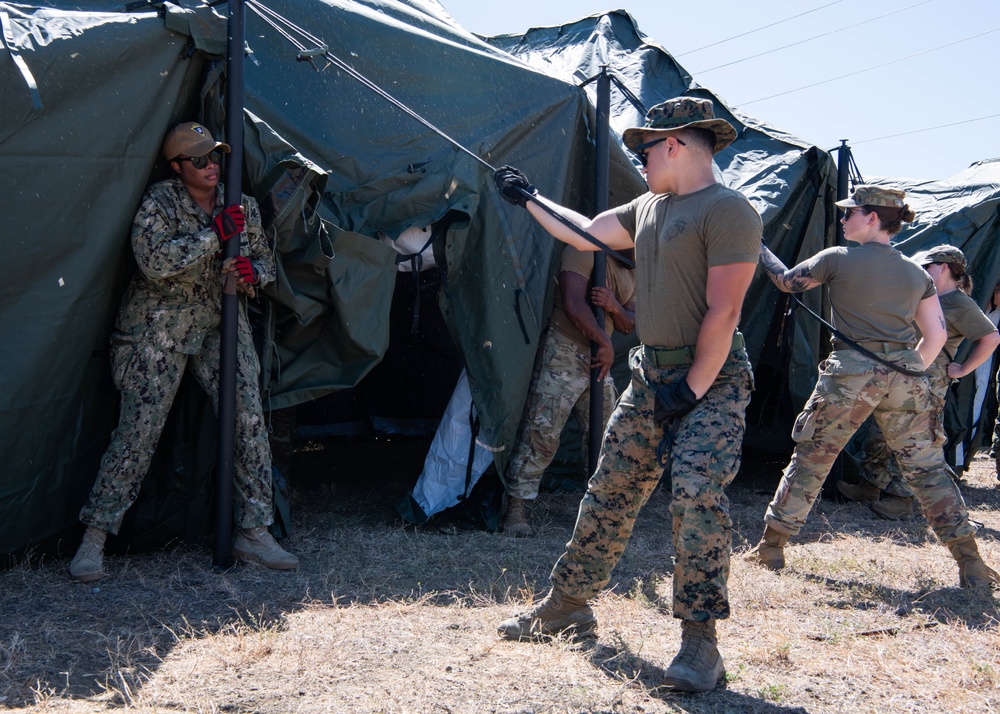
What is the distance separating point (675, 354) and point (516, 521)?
237 cm

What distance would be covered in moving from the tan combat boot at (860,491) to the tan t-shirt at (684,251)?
159 inches

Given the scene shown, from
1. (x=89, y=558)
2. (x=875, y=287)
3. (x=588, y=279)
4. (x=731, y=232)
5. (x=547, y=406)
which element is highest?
(x=731, y=232)

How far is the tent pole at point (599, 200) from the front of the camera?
533 cm

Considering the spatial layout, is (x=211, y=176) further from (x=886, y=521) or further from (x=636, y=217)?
(x=886, y=521)

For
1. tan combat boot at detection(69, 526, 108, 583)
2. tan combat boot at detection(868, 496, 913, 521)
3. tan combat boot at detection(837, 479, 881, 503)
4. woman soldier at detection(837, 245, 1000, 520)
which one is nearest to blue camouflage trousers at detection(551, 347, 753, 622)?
tan combat boot at detection(69, 526, 108, 583)

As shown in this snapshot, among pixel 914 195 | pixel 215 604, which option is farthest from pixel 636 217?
pixel 914 195

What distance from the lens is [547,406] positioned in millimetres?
5316

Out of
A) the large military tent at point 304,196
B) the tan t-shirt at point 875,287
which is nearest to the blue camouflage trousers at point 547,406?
the large military tent at point 304,196

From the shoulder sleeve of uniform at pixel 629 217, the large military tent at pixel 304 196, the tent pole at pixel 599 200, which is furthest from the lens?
the tent pole at pixel 599 200

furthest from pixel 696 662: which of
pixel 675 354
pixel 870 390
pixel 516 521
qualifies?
pixel 516 521

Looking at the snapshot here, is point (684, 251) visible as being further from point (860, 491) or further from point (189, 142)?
point (860, 491)

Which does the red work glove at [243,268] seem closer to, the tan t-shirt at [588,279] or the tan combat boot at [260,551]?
the tan combat boot at [260,551]

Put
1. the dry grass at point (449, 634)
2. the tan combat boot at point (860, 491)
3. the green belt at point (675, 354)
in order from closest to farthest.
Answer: the dry grass at point (449, 634) → the green belt at point (675, 354) → the tan combat boot at point (860, 491)

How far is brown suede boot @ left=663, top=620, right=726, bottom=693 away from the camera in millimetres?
3027
